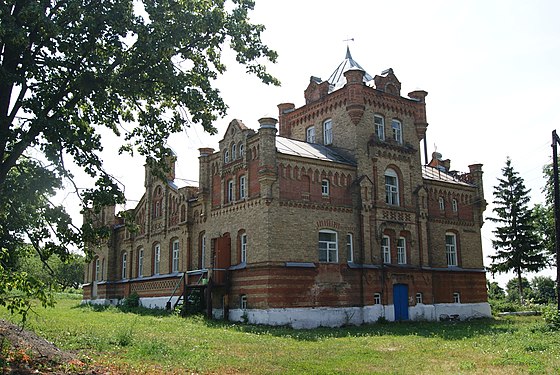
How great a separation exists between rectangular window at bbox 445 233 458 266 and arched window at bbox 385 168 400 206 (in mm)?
5475

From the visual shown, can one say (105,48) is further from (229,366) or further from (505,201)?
(505,201)

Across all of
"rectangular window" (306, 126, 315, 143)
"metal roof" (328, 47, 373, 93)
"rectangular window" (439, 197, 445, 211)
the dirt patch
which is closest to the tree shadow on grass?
"rectangular window" (439, 197, 445, 211)

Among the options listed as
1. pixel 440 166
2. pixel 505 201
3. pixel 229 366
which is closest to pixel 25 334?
pixel 229 366

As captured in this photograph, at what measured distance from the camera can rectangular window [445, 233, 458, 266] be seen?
33594 millimetres

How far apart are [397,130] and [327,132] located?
4155mm

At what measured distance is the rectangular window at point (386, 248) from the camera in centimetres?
2911

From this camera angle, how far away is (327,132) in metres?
32.3

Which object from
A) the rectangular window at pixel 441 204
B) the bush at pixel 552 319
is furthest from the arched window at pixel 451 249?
the bush at pixel 552 319

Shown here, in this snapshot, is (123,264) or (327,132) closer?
(327,132)

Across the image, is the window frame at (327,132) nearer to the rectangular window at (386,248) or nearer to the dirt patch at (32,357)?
the rectangular window at (386,248)

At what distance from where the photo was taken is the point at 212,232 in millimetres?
30047

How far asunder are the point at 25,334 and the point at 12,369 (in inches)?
117

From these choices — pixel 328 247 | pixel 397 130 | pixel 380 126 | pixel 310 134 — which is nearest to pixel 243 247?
pixel 328 247

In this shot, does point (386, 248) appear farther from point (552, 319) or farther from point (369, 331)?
point (552, 319)
